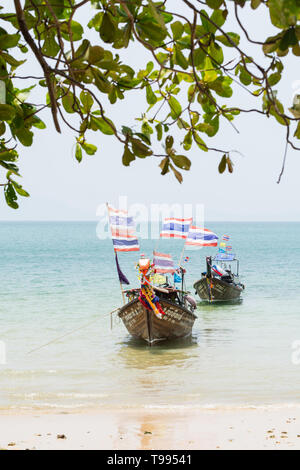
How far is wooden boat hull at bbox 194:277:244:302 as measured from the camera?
83.8ft

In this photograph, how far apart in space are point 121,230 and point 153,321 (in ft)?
9.03

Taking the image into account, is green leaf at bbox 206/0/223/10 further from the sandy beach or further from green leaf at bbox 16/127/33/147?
the sandy beach

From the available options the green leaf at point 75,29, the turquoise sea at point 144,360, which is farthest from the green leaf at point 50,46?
the turquoise sea at point 144,360

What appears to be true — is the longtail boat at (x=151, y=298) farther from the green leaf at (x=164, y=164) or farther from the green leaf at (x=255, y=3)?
the green leaf at (x=255, y=3)

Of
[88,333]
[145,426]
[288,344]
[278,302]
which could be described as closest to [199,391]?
[145,426]

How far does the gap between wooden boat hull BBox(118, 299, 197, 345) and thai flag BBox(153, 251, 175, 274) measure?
44.1 inches

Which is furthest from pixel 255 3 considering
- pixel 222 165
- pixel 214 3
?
pixel 222 165

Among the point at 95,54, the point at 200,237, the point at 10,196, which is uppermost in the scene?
the point at 95,54

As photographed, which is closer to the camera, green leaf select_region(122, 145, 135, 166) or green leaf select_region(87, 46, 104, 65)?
green leaf select_region(87, 46, 104, 65)

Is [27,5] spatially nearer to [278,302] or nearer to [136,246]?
[136,246]

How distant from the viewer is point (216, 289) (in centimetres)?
2573

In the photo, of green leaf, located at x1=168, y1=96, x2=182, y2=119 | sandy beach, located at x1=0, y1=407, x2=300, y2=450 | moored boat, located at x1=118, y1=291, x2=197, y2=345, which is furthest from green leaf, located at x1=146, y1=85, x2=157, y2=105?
moored boat, located at x1=118, y1=291, x2=197, y2=345

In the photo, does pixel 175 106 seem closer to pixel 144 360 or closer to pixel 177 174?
pixel 177 174

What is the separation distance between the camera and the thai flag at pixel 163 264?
1445 centimetres
